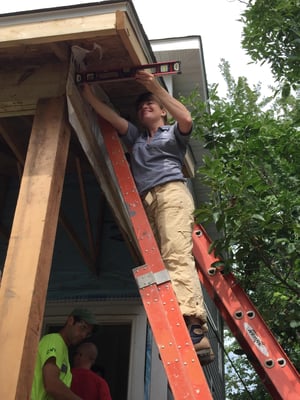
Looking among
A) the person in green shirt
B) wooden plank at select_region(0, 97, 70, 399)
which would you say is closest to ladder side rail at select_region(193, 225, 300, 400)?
the person in green shirt

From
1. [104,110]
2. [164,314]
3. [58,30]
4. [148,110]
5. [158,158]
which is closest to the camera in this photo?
[164,314]

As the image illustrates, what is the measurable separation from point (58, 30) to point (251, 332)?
6.79 ft

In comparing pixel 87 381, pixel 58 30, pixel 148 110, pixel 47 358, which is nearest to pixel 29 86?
pixel 58 30

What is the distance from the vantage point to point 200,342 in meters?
2.14

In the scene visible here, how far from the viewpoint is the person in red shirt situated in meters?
3.14

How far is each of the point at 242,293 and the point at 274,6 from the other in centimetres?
285

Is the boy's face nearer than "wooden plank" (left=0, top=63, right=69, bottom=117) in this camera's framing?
No

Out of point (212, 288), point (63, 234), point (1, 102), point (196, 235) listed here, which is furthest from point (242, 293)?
point (63, 234)

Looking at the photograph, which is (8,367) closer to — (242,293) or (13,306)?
(13,306)

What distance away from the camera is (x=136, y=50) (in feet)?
7.84

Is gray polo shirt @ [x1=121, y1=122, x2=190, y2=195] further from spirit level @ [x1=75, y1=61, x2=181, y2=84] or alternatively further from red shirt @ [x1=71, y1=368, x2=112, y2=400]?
red shirt @ [x1=71, y1=368, x2=112, y2=400]

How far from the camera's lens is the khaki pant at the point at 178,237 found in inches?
88.7

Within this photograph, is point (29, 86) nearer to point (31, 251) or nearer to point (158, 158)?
point (158, 158)

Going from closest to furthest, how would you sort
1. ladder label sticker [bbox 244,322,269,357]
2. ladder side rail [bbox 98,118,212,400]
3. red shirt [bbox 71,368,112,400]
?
ladder side rail [bbox 98,118,212,400] → ladder label sticker [bbox 244,322,269,357] → red shirt [bbox 71,368,112,400]
